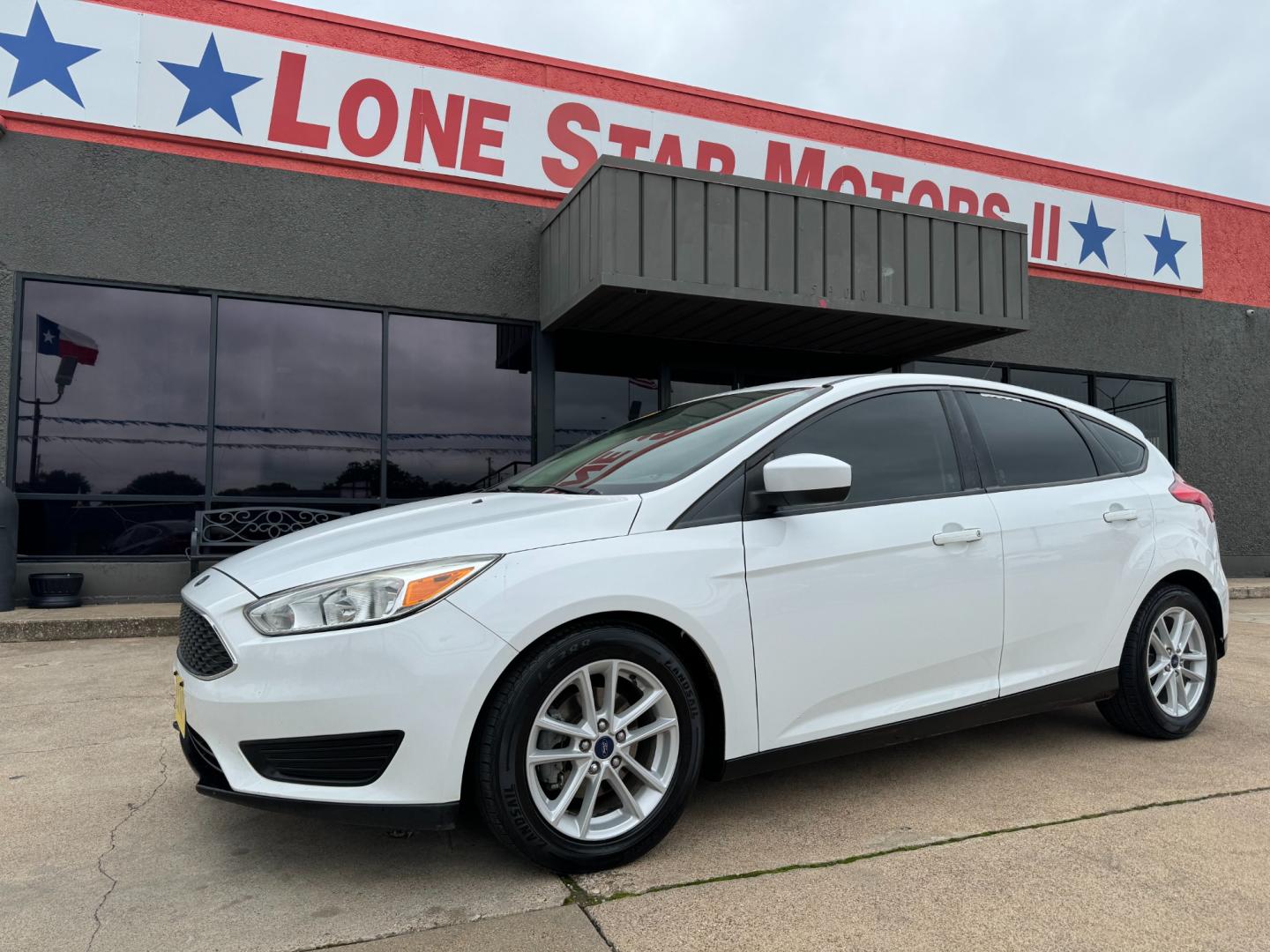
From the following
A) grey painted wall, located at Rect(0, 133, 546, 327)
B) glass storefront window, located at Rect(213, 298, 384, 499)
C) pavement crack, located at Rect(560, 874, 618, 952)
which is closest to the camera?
pavement crack, located at Rect(560, 874, 618, 952)

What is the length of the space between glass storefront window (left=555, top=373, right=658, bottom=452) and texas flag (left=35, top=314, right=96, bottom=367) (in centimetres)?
418

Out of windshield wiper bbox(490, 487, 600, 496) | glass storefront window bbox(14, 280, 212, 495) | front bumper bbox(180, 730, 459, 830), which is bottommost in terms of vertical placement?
front bumper bbox(180, 730, 459, 830)

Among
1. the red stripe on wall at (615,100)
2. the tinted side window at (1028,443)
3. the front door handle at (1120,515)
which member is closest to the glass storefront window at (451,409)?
the red stripe on wall at (615,100)

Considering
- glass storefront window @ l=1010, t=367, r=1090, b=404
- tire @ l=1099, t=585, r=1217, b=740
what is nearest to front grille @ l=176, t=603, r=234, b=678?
tire @ l=1099, t=585, r=1217, b=740

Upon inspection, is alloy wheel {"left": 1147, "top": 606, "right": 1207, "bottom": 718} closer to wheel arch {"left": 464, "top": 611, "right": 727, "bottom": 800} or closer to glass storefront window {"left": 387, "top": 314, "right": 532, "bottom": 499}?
wheel arch {"left": 464, "top": 611, "right": 727, "bottom": 800}

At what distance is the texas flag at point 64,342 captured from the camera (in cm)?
754

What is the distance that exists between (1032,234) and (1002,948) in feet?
36.4

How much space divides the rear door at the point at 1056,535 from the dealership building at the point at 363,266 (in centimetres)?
403

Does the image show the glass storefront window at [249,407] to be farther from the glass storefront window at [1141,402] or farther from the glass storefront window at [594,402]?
the glass storefront window at [1141,402]

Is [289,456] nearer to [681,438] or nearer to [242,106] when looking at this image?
[242,106]

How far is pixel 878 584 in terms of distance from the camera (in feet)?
9.38

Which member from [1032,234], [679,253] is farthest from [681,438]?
[1032,234]

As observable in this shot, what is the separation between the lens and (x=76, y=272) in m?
7.57

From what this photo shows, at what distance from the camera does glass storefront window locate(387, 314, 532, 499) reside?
8.33 meters
